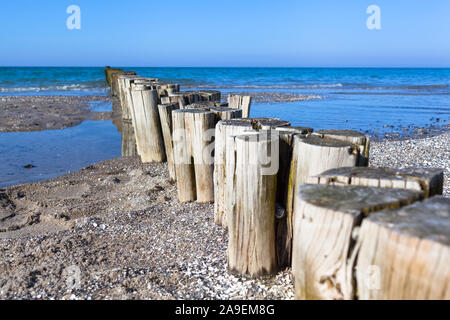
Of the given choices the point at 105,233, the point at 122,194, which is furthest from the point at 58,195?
the point at 105,233

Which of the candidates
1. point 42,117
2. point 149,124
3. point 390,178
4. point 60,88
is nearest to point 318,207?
point 390,178

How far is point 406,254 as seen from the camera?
1.36 metres

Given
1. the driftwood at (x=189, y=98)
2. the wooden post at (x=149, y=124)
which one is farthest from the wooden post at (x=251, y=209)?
the wooden post at (x=149, y=124)

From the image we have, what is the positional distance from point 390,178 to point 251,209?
107cm

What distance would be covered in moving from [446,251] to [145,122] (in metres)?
5.82

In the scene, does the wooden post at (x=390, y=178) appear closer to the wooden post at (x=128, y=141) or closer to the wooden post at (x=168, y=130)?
the wooden post at (x=168, y=130)

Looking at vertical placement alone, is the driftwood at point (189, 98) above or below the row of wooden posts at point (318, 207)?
above

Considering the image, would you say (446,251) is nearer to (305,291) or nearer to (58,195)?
(305,291)

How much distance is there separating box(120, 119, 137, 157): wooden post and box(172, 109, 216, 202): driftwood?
3.37 meters

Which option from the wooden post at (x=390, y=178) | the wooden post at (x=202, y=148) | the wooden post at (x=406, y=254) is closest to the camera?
the wooden post at (x=406, y=254)

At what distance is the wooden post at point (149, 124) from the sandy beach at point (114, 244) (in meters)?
0.78

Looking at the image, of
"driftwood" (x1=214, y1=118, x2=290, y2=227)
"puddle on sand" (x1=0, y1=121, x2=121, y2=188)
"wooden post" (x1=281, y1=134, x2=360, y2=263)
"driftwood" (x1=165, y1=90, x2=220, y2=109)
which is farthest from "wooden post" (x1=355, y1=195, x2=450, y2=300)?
"puddle on sand" (x1=0, y1=121, x2=121, y2=188)

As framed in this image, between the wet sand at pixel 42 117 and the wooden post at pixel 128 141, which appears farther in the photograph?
the wet sand at pixel 42 117

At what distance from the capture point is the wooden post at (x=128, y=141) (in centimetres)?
780
